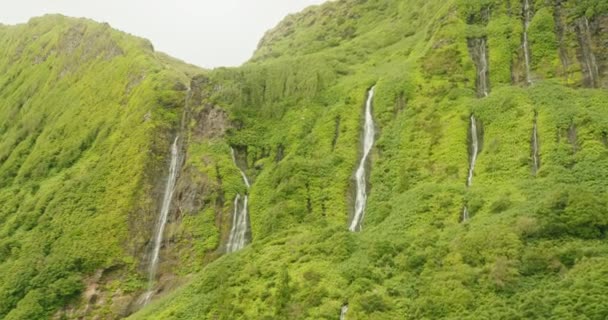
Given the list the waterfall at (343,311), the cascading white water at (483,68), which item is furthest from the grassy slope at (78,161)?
the cascading white water at (483,68)

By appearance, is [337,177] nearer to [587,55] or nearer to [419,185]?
[419,185]

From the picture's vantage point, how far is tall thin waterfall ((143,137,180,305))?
6894 cm

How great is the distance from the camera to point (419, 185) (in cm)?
6406

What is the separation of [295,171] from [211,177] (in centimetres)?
1225

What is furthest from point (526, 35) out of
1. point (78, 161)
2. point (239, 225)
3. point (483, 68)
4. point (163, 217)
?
point (78, 161)

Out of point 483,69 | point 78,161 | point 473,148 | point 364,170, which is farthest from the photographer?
point 78,161

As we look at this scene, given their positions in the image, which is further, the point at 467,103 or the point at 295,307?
the point at 467,103

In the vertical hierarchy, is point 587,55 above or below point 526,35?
below

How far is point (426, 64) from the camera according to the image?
85250 millimetres

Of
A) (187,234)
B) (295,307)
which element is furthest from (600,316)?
(187,234)

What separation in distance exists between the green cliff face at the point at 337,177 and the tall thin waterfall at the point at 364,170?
0.97 meters

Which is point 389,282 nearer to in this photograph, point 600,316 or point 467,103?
point 600,316

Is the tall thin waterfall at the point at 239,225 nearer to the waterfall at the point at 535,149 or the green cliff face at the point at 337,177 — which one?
the green cliff face at the point at 337,177

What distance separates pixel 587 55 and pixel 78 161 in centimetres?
7487
